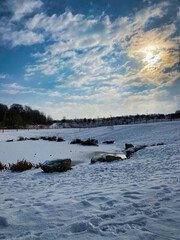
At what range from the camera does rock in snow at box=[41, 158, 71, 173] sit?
6932mm

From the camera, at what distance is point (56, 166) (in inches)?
277

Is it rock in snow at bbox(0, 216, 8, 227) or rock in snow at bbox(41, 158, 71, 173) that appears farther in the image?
rock in snow at bbox(41, 158, 71, 173)

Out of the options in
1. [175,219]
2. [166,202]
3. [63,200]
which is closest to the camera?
[175,219]

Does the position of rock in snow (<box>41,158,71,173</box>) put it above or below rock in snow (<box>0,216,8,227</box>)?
below

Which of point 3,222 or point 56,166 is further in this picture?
point 56,166

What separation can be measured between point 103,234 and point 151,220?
0.81m

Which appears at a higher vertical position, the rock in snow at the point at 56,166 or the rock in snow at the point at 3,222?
the rock in snow at the point at 3,222

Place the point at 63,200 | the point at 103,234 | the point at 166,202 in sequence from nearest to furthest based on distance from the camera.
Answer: the point at 103,234, the point at 166,202, the point at 63,200

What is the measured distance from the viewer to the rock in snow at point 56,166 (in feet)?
22.7

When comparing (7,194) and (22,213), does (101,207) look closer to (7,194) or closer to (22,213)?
(22,213)

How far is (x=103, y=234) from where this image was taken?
192 cm

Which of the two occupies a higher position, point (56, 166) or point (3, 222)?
point (3, 222)

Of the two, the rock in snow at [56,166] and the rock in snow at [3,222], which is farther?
the rock in snow at [56,166]

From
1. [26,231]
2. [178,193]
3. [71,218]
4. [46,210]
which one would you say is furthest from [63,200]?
[178,193]
